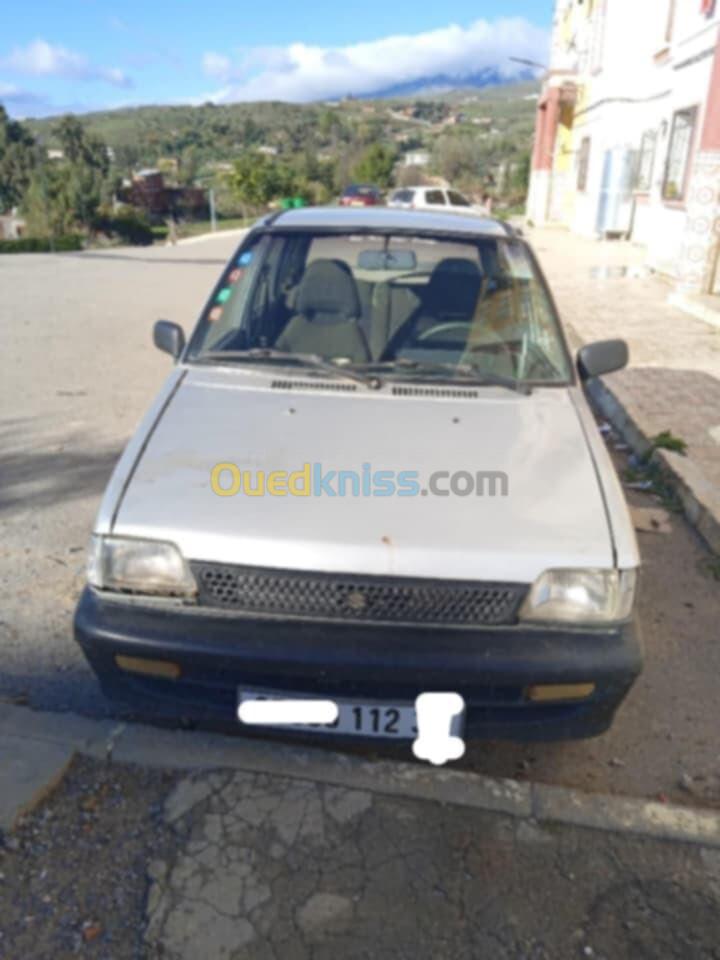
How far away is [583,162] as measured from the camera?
79.6 feet

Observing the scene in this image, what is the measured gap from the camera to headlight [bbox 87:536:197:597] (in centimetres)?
222

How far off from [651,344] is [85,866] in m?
8.27

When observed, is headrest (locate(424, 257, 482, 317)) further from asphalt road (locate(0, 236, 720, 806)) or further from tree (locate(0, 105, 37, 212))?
tree (locate(0, 105, 37, 212))

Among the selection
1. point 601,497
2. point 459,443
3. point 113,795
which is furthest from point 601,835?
point 113,795

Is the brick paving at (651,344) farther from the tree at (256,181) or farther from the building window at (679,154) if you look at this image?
the tree at (256,181)

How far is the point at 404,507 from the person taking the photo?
7.54ft

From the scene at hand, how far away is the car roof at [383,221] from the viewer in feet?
11.6

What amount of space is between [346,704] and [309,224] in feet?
7.83

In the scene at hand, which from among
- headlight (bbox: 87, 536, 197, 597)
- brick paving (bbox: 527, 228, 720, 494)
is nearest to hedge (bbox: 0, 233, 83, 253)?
brick paving (bbox: 527, 228, 720, 494)

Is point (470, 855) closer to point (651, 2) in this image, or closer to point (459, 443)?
point (459, 443)

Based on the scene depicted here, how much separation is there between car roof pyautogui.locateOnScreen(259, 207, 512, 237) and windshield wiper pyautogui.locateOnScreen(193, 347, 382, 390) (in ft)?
2.60

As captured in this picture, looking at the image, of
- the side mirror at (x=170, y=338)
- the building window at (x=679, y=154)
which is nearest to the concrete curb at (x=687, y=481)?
the side mirror at (x=170, y=338)

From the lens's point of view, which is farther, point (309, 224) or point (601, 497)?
point (309, 224)

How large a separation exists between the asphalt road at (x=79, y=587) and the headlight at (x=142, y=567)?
82 centimetres
